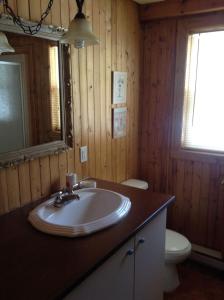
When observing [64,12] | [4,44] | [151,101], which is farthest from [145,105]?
[4,44]

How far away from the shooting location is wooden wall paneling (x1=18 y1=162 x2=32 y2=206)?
1.52 metres

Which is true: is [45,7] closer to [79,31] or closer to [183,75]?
[79,31]

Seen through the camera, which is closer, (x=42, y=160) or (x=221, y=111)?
(x=42, y=160)

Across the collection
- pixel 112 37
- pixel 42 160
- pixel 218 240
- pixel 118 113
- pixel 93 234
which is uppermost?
pixel 112 37

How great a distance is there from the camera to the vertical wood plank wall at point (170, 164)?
2.44 meters

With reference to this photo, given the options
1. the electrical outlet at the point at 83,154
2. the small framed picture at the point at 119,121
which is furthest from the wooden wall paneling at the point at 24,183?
the small framed picture at the point at 119,121

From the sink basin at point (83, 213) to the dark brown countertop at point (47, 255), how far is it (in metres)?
0.03

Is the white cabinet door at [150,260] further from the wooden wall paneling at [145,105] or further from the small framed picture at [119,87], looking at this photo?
the wooden wall paneling at [145,105]

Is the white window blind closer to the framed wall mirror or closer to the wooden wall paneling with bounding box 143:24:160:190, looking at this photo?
the wooden wall paneling with bounding box 143:24:160:190

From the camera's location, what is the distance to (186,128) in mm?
2500

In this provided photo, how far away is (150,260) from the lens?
5.18ft

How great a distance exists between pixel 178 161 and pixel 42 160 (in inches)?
55.5

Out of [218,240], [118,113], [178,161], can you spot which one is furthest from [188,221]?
[118,113]

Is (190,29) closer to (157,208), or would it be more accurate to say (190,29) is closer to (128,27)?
(128,27)
